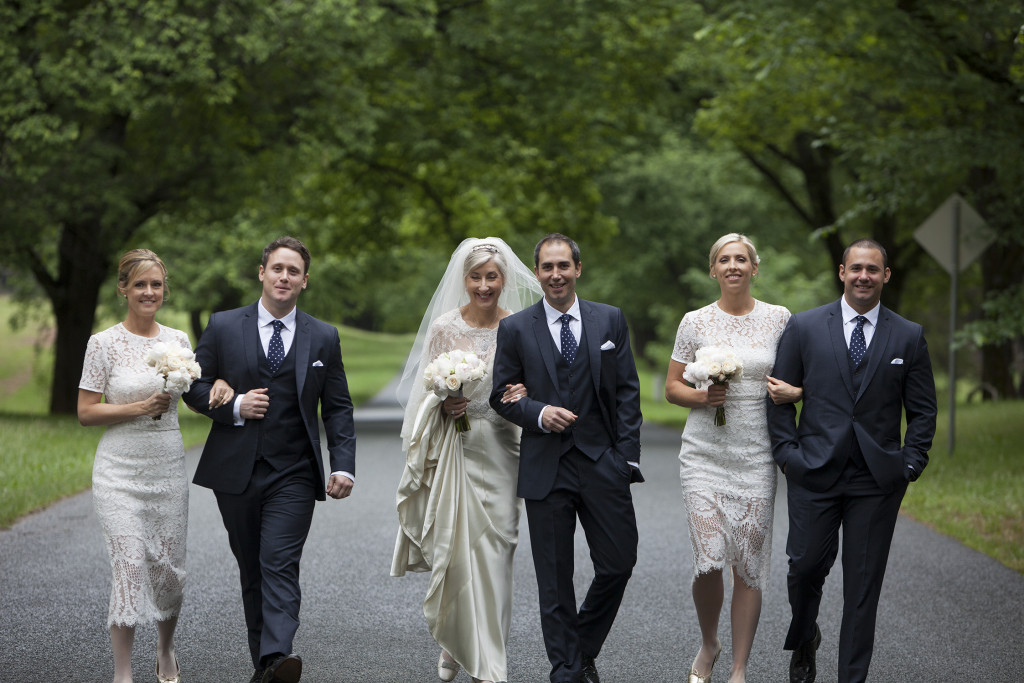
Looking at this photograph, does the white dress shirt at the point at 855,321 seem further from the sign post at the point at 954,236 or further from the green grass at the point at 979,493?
the sign post at the point at 954,236

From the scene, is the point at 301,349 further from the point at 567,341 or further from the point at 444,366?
the point at 567,341

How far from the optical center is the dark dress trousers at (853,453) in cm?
550

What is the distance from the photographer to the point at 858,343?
5.67 meters

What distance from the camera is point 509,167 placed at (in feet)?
84.2

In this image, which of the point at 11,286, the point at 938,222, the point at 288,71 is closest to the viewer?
the point at 938,222

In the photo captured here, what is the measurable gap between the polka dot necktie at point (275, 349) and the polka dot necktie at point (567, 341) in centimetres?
135

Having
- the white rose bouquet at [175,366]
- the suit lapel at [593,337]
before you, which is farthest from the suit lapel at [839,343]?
the white rose bouquet at [175,366]

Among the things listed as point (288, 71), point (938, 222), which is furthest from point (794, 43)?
point (288, 71)

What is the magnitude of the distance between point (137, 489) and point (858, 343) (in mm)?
3476

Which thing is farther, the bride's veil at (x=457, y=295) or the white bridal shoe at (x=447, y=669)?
the bride's veil at (x=457, y=295)

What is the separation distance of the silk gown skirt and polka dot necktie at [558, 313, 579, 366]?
63cm

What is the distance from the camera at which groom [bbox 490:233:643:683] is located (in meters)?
5.70

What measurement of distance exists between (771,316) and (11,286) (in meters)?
24.8

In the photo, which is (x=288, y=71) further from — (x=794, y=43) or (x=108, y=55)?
(x=794, y=43)
